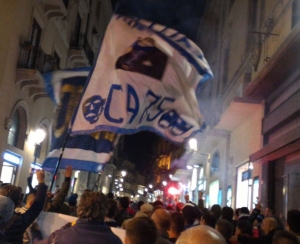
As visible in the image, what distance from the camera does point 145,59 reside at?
6.69 metres

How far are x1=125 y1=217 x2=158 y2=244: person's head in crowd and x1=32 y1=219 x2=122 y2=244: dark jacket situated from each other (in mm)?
421

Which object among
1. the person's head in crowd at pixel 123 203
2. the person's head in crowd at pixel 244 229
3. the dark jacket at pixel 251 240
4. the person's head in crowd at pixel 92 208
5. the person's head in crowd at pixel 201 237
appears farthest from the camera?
the person's head in crowd at pixel 123 203

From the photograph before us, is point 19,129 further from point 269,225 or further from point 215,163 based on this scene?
point 269,225

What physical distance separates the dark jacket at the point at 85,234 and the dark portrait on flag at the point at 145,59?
3.44 m

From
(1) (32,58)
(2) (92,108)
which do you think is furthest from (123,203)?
(1) (32,58)

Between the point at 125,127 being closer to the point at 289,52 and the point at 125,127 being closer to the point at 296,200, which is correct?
the point at 289,52

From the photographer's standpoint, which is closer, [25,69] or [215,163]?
[25,69]

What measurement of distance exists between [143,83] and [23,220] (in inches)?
126

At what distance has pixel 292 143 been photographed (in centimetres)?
984

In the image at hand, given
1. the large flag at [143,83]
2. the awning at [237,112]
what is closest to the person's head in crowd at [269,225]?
the large flag at [143,83]

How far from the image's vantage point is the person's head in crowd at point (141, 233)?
309 centimetres

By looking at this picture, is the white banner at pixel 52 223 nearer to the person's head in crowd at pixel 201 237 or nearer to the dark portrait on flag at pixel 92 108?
the dark portrait on flag at pixel 92 108

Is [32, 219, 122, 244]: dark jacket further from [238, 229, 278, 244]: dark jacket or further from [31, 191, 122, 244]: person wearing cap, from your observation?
[238, 229, 278, 244]: dark jacket

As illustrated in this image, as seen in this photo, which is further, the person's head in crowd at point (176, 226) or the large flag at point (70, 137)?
the large flag at point (70, 137)
